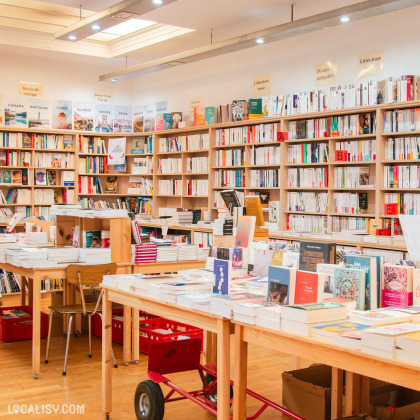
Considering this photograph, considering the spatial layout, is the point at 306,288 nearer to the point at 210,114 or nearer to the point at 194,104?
the point at 210,114

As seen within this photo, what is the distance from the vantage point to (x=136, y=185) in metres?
10.1

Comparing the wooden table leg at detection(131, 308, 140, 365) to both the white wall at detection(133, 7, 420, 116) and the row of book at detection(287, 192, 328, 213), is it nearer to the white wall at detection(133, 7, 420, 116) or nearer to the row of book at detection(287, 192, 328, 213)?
the row of book at detection(287, 192, 328, 213)

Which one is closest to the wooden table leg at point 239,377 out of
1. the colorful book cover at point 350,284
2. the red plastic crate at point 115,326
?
the colorful book cover at point 350,284

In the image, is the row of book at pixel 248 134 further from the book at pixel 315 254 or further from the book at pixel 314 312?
the book at pixel 314 312

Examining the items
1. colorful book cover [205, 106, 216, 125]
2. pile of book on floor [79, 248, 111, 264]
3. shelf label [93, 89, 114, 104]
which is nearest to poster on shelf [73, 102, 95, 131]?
shelf label [93, 89, 114, 104]

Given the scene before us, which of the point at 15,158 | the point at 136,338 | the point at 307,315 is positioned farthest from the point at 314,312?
the point at 15,158

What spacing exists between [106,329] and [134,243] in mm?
1522

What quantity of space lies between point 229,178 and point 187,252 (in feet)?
9.69

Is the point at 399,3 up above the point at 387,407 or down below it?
above

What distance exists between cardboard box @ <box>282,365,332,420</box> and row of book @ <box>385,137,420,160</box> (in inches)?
121

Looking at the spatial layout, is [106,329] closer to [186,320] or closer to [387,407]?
[186,320]

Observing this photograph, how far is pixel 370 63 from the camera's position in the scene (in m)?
6.83

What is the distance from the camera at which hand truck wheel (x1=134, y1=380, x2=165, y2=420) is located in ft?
11.9

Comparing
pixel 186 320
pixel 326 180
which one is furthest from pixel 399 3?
pixel 186 320
